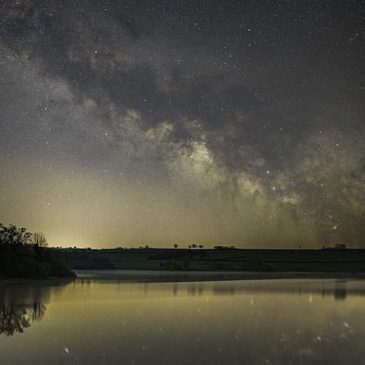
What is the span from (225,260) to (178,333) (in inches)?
5464

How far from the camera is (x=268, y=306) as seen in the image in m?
38.3

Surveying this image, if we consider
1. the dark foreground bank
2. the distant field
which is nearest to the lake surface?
the dark foreground bank

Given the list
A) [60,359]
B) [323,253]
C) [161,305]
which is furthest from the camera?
[323,253]

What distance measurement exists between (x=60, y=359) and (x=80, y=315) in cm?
1356

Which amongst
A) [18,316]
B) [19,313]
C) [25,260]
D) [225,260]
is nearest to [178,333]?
[18,316]

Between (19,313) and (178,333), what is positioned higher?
(178,333)

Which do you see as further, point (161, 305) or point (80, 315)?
point (161, 305)

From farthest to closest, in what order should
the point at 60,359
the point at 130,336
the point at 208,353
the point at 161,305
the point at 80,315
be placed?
1. the point at 161,305
2. the point at 80,315
3. the point at 130,336
4. the point at 208,353
5. the point at 60,359

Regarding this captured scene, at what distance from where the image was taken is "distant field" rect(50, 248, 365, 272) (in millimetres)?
144188

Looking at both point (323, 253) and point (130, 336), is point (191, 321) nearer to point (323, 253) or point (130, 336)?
point (130, 336)

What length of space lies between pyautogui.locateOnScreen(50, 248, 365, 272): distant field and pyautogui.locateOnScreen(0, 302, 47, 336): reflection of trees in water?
98859 millimetres

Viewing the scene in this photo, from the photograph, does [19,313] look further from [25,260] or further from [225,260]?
[225,260]

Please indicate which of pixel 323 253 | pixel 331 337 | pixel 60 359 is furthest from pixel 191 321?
pixel 323 253

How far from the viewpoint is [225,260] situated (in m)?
162
